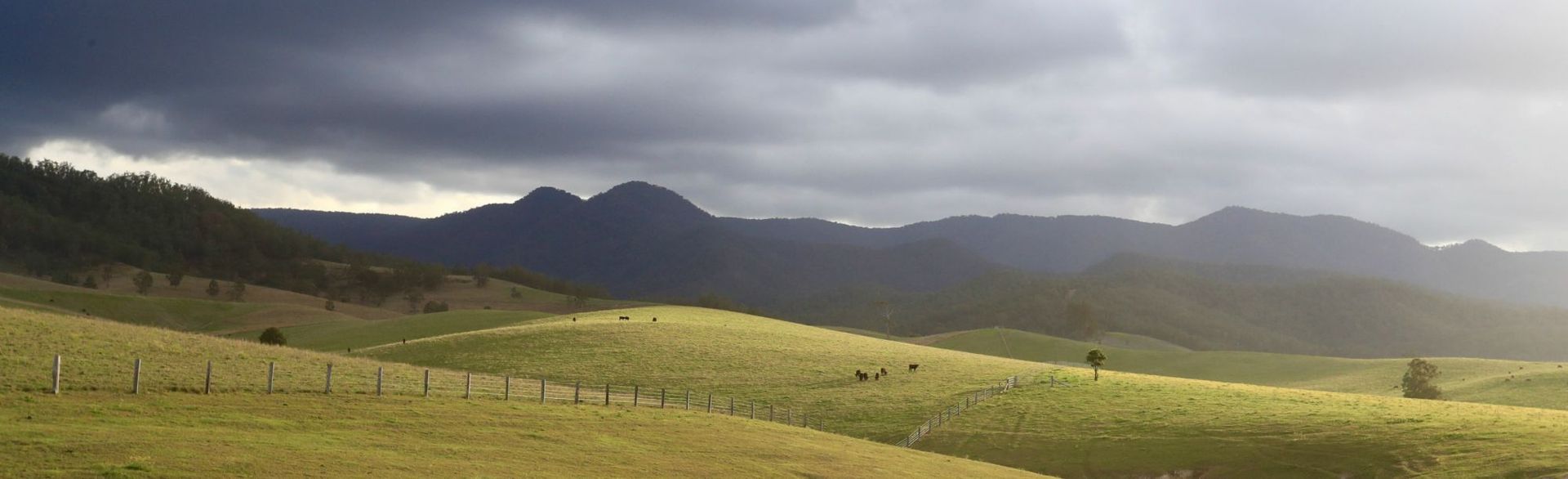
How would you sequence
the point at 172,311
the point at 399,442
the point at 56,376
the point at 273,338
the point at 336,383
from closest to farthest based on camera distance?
the point at 399,442 < the point at 56,376 < the point at 336,383 < the point at 273,338 < the point at 172,311

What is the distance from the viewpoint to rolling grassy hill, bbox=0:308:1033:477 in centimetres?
2323

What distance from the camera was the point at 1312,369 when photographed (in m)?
100

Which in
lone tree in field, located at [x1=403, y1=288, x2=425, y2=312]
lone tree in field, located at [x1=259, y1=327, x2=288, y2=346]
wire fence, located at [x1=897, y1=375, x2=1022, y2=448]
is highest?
lone tree in field, located at [x1=403, y1=288, x2=425, y2=312]

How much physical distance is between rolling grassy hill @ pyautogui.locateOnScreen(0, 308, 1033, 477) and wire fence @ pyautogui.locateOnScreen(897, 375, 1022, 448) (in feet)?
22.8

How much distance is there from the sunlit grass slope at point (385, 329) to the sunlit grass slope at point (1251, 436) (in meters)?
55.2

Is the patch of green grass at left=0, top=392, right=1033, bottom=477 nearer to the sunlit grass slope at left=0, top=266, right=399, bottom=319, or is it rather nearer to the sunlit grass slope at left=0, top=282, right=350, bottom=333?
the sunlit grass slope at left=0, top=282, right=350, bottom=333

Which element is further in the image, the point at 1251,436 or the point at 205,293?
the point at 205,293

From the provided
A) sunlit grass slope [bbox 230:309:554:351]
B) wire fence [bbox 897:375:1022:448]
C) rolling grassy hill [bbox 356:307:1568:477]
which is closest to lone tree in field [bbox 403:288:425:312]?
sunlit grass slope [bbox 230:309:554:351]

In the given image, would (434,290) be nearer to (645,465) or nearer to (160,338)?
(160,338)

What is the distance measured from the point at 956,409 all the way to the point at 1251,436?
13826 millimetres

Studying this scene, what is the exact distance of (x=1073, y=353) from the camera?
12181 cm

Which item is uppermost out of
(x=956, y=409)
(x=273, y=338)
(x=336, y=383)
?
(x=273, y=338)

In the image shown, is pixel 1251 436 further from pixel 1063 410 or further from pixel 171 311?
pixel 171 311

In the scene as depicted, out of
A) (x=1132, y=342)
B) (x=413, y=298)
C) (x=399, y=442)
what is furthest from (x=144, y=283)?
(x=1132, y=342)
